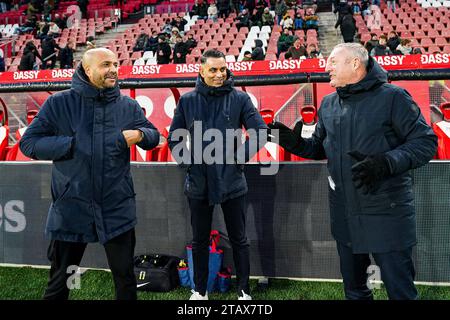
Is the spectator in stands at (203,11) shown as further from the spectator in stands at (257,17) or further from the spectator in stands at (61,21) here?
the spectator in stands at (61,21)

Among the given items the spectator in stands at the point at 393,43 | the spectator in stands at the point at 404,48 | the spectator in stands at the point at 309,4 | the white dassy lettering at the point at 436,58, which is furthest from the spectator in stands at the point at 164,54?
the white dassy lettering at the point at 436,58

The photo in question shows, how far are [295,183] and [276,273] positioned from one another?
2.43 ft

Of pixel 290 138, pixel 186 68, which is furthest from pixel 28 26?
pixel 290 138

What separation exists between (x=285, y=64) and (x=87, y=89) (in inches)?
311

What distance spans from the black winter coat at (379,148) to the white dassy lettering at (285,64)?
7.56 meters

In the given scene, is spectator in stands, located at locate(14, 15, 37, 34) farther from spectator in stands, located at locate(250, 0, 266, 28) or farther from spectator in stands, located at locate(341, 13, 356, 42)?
spectator in stands, located at locate(341, 13, 356, 42)

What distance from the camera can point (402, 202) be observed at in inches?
101

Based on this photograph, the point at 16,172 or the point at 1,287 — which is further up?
the point at 16,172

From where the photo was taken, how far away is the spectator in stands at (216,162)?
3.39 meters

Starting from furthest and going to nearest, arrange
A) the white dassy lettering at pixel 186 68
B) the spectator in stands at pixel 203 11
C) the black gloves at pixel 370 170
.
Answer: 1. the spectator in stands at pixel 203 11
2. the white dassy lettering at pixel 186 68
3. the black gloves at pixel 370 170

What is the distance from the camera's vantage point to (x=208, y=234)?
3525 mm
